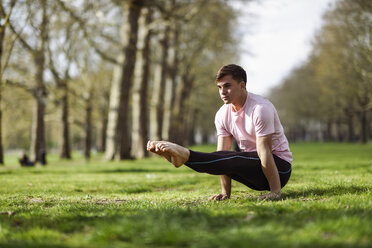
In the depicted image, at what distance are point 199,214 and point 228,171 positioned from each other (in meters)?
1.21

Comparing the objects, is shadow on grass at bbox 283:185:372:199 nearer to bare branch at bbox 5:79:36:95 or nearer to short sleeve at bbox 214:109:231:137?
short sleeve at bbox 214:109:231:137

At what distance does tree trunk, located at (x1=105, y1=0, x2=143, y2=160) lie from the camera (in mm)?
19391

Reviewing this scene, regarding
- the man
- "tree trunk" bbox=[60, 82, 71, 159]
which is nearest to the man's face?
the man

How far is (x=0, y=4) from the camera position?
1218 centimetres

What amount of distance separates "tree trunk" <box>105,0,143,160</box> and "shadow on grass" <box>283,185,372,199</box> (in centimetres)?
1449

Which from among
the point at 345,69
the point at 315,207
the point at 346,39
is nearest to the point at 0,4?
the point at 315,207

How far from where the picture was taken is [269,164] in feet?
15.8

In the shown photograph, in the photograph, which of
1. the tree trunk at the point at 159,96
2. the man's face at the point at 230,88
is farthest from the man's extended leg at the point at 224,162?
the tree trunk at the point at 159,96

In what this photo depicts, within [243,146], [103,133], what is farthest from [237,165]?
[103,133]

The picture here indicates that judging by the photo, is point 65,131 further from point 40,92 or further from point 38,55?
point 38,55

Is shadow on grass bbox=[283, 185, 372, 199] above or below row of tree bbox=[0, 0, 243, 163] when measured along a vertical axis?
below

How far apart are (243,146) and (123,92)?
48.6 ft

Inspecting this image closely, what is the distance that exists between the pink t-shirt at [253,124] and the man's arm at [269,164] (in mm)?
97

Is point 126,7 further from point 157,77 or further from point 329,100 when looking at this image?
point 329,100
